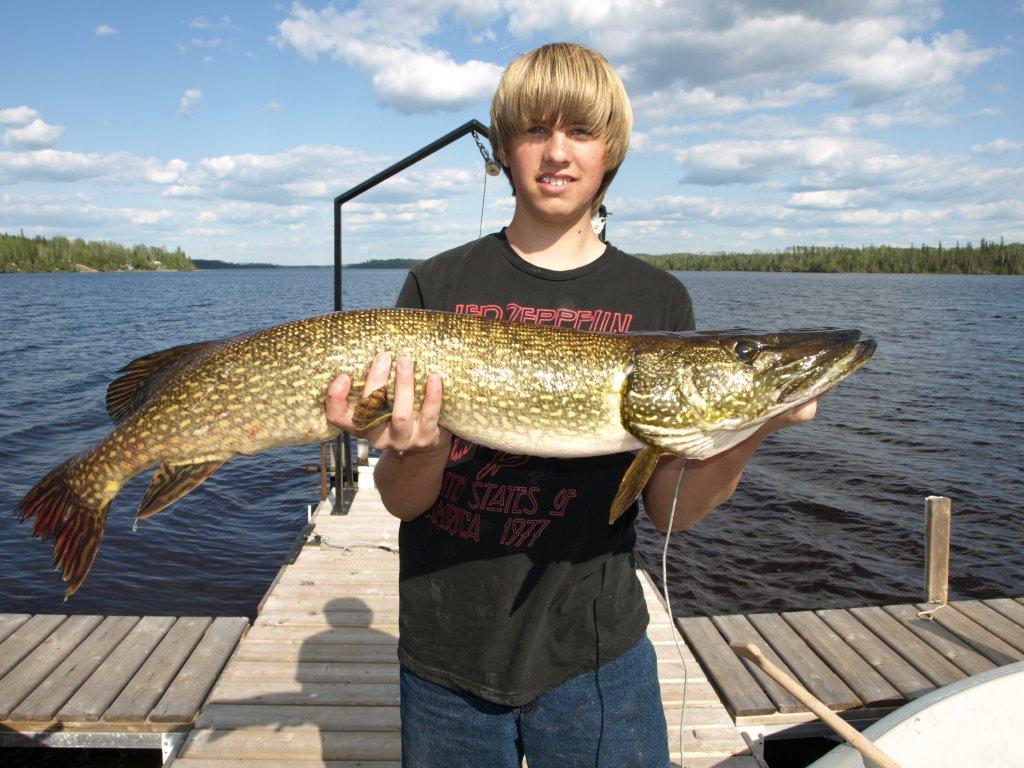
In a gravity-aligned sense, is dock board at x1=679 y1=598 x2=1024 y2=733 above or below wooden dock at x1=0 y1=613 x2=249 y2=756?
above

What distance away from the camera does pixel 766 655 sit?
16.1 ft

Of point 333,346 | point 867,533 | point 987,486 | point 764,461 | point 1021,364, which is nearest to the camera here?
point 333,346

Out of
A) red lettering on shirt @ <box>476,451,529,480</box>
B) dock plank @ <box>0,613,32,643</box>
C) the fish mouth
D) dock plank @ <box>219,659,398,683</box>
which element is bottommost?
dock plank @ <box>0,613,32,643</box>

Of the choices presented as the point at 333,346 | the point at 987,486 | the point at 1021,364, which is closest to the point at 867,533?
the point at 987,486

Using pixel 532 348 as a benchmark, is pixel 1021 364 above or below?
below

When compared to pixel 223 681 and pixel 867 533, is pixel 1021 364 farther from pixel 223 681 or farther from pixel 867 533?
→ pixel 223 681

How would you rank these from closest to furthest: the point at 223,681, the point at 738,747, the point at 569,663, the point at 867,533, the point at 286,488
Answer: the point at 569,663
the point at 738,747
the point at 223,681
the point at 867,533
the point at 286,488

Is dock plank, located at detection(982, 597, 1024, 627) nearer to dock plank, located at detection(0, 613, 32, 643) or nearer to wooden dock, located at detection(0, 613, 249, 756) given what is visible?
wooden dock, located at detection(0, 613, 249, 756)

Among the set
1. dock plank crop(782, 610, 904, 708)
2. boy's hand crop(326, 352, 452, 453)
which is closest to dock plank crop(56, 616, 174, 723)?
boy's hand crop(326, 352, 452, 453)

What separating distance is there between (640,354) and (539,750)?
135 cm

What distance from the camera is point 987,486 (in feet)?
39.2

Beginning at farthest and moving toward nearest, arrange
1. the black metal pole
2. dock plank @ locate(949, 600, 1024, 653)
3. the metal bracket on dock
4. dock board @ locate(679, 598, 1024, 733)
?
the black metal pole
dock plank @ locate(949, 600, 1024, 653)
dock board @ locate(679, 598, 1024, 733)
the metal bracket on dock

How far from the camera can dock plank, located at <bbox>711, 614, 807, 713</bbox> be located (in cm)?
436

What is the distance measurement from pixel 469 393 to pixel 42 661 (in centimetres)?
429
